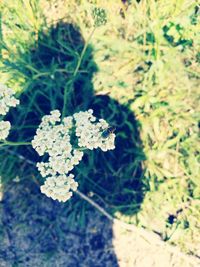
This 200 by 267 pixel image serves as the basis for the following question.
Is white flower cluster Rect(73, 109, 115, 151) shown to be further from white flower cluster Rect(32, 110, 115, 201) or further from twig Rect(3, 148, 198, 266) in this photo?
twig Rect(3, 148, 198, 266)

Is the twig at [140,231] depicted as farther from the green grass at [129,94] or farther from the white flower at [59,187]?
the white flower at [59,187]

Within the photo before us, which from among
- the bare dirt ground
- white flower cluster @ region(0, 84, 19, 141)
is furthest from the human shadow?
white flower cluster @ region(0, 84, 19, 141)

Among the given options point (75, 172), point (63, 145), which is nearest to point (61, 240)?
point (75, 172)

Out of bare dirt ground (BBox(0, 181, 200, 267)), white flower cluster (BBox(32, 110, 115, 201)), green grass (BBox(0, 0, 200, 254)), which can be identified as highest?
green grass (BBox(0, 0, 200, 254))

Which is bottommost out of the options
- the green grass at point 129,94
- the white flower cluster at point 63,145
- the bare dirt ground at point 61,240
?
the bare dirt ground at point 61,240

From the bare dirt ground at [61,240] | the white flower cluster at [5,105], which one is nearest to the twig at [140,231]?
the bare dirt ground at [61,240]

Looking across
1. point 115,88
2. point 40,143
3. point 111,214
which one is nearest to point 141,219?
point 111,214

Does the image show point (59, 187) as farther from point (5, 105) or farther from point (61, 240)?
point (61, 240)

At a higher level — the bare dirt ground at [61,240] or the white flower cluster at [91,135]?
the white flower cluster at [91,135]

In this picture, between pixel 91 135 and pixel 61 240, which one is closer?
pixel 91 135
